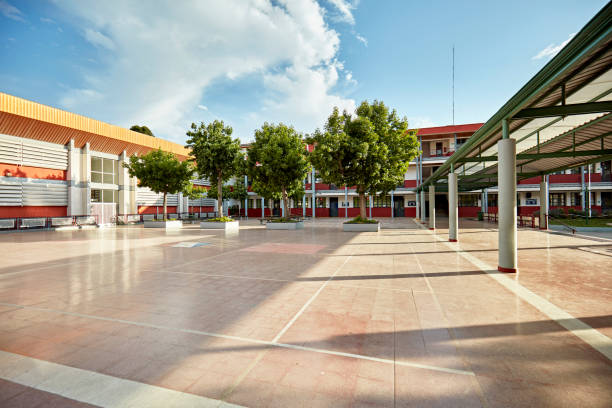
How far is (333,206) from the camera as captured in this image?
40344 mm

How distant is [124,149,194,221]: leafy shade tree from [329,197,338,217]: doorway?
21186 mm

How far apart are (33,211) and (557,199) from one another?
55211 millimetres

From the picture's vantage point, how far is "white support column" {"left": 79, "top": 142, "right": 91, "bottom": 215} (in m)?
25.8

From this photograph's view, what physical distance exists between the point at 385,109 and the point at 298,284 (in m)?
16.5

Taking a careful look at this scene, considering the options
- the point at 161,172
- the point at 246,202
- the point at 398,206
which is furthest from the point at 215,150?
the point at 398,206

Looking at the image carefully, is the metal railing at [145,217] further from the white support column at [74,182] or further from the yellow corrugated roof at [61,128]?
the yellow corrugated roof at [61,128]

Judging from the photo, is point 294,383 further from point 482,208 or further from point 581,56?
point 482,208

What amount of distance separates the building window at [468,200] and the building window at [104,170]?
4306cm

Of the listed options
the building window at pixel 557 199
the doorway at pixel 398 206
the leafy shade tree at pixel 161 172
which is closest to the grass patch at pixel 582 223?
the building window at pixel 557 199

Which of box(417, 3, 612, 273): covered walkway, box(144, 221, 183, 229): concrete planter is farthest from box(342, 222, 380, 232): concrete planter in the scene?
box(144, 221, 183, 229): concrete planter

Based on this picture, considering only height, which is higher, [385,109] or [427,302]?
[385,109]

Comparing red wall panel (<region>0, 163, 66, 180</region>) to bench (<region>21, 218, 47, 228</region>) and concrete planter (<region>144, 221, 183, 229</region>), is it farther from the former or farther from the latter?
concrete planter (<region>144, 221, 183, 229</region>)

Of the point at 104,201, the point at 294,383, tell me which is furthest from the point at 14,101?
the point at 294,383

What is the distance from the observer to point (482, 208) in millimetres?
35094
